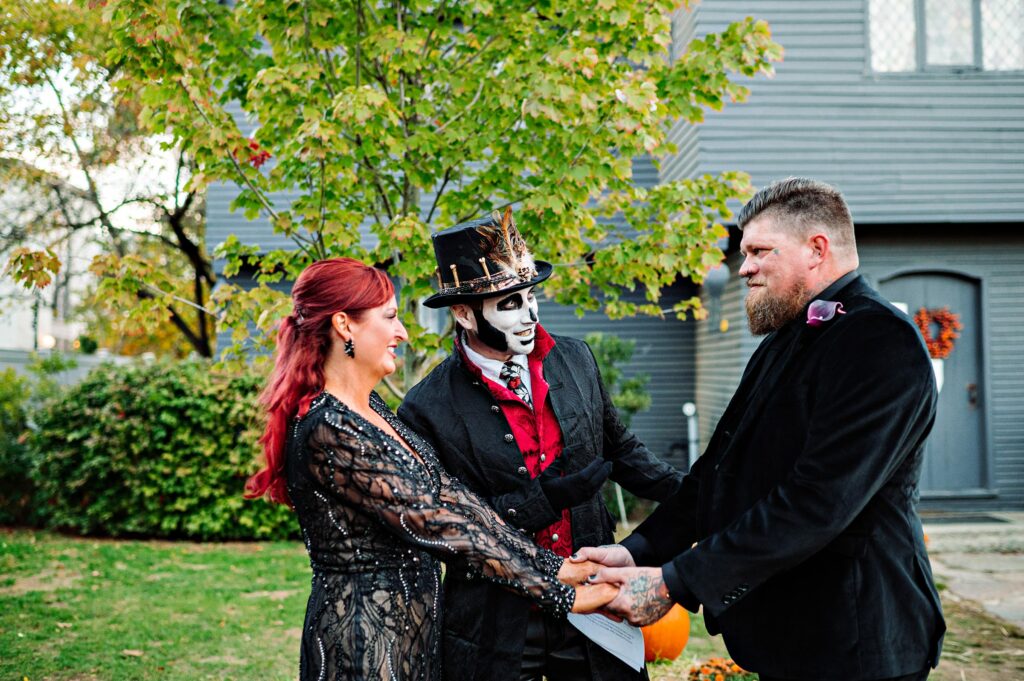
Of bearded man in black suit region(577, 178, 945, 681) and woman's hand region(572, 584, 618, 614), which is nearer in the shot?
bearded man in black suit region(577, 178, 945, 681)

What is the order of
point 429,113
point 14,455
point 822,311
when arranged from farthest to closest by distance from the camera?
point 14,455 → point 429,113 → point 822,311

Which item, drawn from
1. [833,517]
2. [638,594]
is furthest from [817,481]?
[638,594]

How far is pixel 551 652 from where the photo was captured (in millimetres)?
2943

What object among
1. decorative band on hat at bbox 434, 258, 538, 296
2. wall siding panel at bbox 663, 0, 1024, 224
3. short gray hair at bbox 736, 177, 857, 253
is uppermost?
wall siding panel at bbox 663, 0, 1024, 224

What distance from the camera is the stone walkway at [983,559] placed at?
271 inches

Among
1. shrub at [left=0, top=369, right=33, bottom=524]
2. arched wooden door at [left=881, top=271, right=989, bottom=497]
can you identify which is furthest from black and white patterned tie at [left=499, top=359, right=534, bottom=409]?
shrub at [left=0, top=369, right=33, bottom=524]

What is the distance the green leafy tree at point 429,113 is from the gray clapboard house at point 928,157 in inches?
210

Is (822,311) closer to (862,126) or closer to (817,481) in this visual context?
(817,481)

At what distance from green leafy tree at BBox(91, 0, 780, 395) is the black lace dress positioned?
203 centimetres

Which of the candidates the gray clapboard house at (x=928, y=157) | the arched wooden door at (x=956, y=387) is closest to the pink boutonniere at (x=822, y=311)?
the gray clapboard house at (x=928, y=157)

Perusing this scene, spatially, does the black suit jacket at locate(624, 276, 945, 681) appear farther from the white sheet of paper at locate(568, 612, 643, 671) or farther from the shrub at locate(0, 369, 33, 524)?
the shrub at locate(0, 369, 33, 524)

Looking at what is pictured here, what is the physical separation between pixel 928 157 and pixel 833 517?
9247mm

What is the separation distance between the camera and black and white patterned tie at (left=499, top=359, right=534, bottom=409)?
3174mm

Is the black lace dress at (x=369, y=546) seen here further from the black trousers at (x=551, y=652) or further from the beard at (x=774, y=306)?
the beard at (x=774, y=306)
